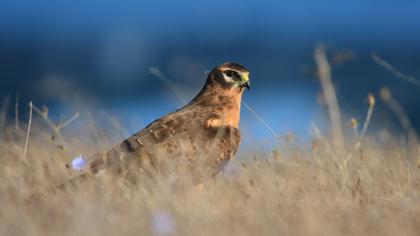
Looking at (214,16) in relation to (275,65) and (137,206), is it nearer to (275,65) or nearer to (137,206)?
(275,65)

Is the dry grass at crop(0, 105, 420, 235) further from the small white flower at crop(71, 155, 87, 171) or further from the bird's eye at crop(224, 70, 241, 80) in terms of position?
Result: the bird's eye at crop(224, 70, 241, 80)

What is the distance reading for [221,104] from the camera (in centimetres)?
836

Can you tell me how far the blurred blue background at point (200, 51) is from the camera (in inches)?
898

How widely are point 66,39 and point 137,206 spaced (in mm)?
37521

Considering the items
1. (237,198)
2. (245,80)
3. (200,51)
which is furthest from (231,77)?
(200,51)

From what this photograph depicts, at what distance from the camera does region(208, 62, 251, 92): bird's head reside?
28.1 ft

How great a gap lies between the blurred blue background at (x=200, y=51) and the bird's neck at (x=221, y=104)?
3.44 feet

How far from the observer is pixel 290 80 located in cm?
3055

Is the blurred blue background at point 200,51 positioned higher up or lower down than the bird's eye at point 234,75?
higher up

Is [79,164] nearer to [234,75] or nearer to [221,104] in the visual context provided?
[221,104]

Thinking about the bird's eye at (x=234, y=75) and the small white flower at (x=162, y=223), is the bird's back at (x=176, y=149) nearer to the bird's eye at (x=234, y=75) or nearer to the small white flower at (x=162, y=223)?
the bird's eye at (x=234, y=75)

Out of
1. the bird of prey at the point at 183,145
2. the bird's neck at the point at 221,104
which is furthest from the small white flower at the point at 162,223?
the bird's neck at the point at 221,104

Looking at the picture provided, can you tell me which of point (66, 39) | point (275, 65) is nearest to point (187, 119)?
point (275, 65)

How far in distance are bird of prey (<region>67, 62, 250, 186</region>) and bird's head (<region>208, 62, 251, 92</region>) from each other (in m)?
0.24
